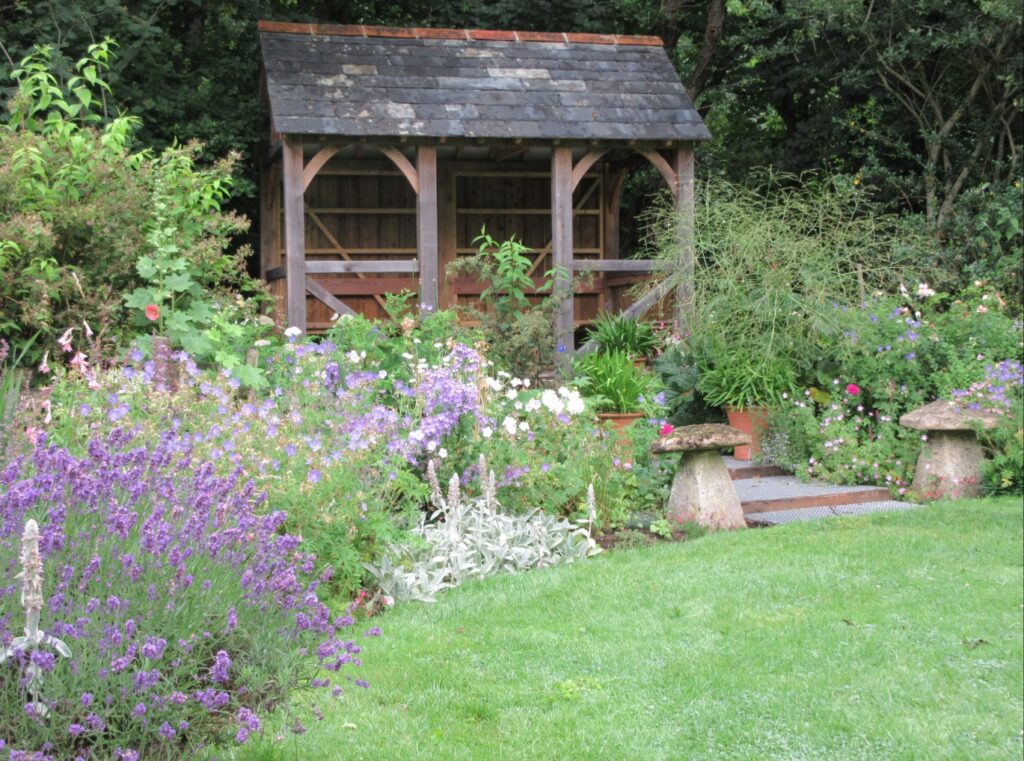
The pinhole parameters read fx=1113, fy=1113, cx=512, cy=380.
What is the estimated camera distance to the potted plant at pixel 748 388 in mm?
9031

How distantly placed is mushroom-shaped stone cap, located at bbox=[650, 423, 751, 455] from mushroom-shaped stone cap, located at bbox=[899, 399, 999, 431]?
1.50 m

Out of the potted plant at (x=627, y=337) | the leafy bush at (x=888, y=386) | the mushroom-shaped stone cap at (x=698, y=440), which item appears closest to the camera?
the mushroom-shaped stone cap at (x=698, y=440)

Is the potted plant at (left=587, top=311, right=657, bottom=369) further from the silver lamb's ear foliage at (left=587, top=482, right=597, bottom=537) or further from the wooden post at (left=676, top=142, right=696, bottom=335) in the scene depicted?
the silver lamb's ear foliage at (left=587, top=482, right=597, bottom=537)

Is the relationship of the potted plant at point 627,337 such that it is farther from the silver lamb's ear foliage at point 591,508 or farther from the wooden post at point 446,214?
the silver lamb's ear foliage at point 591,508

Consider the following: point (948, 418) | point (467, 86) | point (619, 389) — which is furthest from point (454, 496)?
point (467, 86)

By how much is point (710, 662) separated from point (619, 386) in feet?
15.3

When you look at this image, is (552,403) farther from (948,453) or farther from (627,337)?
(627,337)

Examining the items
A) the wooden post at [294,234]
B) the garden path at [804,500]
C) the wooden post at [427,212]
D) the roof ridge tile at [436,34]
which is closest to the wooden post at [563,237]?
the wooden post at [427,212]

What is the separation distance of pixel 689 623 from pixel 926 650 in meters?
0.95

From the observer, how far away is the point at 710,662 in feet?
14.0

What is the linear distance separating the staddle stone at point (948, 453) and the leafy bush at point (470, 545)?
8.66 ft

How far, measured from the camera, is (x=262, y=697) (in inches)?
115

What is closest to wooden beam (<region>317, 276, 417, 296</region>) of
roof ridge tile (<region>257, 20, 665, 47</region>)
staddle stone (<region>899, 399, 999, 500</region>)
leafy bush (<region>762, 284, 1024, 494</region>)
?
roof ridge tile (<region>257, 20, 665, 47</region>)

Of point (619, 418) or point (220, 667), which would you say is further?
point (619, 418)
